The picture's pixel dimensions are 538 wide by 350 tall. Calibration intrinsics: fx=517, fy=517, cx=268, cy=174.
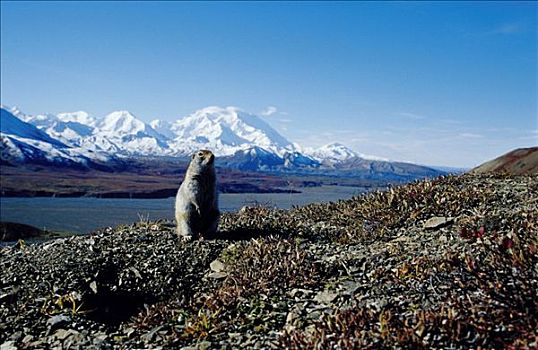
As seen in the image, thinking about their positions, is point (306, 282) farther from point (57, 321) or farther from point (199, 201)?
point (199, 201)

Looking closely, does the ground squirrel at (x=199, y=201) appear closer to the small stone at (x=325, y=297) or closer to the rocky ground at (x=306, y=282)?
the rocky ground at (x=306, y=282)

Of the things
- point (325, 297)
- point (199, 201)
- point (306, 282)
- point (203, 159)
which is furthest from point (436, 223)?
point (203, 159)

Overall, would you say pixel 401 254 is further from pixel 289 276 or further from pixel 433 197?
pixel 433 197

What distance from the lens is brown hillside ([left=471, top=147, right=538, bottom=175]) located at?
50.0ft

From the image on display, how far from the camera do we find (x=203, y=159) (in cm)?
991

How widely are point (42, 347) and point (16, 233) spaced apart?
52.5ft

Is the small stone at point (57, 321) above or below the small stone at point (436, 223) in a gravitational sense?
below

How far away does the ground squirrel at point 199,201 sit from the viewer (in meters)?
9.55

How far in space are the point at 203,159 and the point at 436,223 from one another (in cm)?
443

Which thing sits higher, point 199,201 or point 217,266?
point 199,201

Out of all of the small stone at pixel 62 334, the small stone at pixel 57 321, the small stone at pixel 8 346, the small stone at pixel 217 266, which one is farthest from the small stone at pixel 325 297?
the small stone at pixel 8 346

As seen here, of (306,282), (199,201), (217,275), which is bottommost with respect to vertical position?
(217,275)

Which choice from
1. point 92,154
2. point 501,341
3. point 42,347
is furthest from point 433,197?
point 92,154

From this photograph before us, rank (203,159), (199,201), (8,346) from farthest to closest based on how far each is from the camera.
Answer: (203,159) → (199,201) → (8,346)
